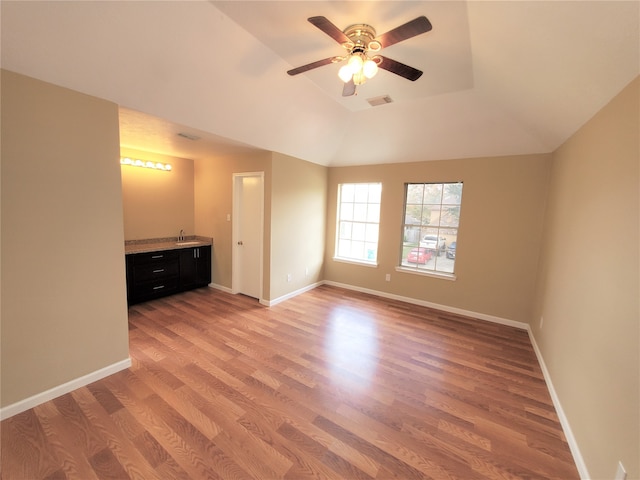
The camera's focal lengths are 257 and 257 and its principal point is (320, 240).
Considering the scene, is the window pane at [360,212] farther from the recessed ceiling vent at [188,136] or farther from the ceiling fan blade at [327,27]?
the ceiling fan blade at [327,27]

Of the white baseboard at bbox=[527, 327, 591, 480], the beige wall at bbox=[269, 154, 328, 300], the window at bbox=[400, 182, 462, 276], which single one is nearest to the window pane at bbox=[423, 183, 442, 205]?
the window at bbox=[400, 182, 462, 276]

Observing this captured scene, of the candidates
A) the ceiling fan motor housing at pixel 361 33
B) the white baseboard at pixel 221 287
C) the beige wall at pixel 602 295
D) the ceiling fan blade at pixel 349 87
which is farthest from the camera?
the white baseboard at pixel 221 287

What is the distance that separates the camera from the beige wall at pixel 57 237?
1.80m

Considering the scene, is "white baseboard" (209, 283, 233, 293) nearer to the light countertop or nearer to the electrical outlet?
the light countertop

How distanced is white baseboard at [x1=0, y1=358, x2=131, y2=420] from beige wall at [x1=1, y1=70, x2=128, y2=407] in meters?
0.04

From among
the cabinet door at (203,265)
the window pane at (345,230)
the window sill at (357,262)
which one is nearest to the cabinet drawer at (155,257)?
the cabinet door at (203,265)

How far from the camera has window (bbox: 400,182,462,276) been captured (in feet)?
13.4

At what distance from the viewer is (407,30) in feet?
4.73

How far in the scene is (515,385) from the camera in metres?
2.40

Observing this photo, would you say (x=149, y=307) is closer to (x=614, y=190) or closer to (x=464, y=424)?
(x=464, y=424)

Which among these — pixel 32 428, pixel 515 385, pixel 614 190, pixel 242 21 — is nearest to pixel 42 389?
pixel 32 428

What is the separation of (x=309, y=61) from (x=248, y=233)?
272 centimetres

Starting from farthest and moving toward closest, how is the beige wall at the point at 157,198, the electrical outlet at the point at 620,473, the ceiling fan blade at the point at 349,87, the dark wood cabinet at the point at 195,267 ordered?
the dark wood cabinet at the point at 195,267, the beige wall at the point at 157,198, the ceiling fan blade at the point at 349,87, the electrical outlet at the point at 620,473

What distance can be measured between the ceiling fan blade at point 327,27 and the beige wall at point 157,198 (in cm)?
390
